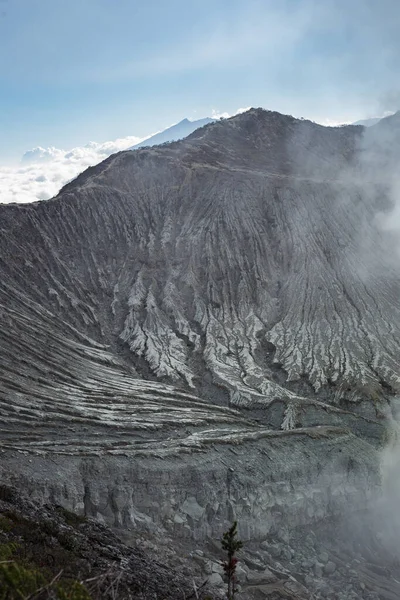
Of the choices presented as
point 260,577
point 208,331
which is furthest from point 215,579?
point 208,331

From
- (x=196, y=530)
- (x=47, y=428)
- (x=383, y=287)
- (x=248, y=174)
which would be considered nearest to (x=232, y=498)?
(x=196, y=530)

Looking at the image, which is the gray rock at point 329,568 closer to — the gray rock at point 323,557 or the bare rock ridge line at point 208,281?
the gray rock at point 323,557

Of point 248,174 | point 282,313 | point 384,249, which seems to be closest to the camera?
point 282,313

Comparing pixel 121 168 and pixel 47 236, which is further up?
pixel 121 168

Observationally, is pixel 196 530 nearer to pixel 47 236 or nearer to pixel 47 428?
pixel 47 428

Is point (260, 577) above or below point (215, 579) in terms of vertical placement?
below

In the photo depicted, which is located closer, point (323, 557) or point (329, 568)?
point (329, 568)

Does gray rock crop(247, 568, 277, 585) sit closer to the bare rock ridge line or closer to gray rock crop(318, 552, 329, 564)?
gray rock crop(318, 552, 329, 564)

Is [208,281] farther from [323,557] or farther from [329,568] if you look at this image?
[329,568]
